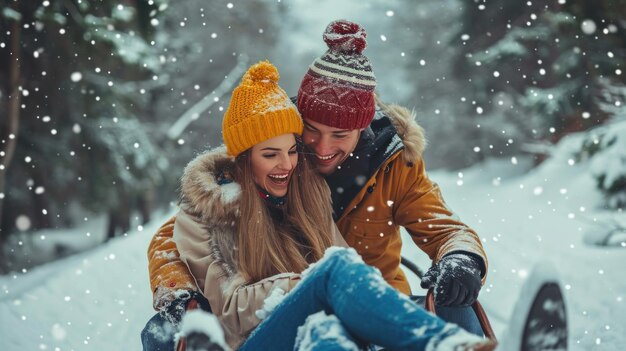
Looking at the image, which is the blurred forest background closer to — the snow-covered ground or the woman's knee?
the snow-covered ground

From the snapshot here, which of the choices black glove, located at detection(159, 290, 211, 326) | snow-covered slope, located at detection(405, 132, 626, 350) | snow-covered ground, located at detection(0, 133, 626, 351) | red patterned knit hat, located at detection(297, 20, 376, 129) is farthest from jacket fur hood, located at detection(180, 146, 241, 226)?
snow-covered ground, located at detection(0, 133, 626, 351)

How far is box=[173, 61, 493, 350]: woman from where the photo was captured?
2148mm

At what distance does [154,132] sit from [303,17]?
1429cm

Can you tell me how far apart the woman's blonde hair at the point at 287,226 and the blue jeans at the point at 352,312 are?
0.44m

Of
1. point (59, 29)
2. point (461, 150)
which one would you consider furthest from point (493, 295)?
point (461, 150)

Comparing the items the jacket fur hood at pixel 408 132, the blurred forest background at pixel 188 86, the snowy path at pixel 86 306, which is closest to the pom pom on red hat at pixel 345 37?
the jacket fur hood at pixel 408 132

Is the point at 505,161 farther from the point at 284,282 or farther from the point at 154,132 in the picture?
the point at 284,282

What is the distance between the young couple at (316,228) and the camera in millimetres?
2213

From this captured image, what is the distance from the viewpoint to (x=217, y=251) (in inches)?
115

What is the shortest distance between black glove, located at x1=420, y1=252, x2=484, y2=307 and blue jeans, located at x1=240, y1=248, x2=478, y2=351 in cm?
60

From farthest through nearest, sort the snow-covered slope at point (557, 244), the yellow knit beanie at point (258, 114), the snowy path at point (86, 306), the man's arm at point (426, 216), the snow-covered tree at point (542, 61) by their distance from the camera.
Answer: the snow-covered tree at point (542, 61)
the snowy path at point (86, 306)
the snow-covered slope at point (557, 244)
the man's arm at point (426, 216)
the yellow knit beanie at point (258, 114)

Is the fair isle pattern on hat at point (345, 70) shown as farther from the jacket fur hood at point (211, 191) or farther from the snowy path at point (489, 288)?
the snowy path at point (489, 288)

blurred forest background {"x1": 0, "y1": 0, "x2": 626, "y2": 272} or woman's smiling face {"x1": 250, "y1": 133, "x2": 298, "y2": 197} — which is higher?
blurred forest background {"x1": 0, "y1": 0, "x2": 626, "y2": 272}

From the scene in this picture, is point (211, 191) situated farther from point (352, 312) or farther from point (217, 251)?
point (352, 312)
